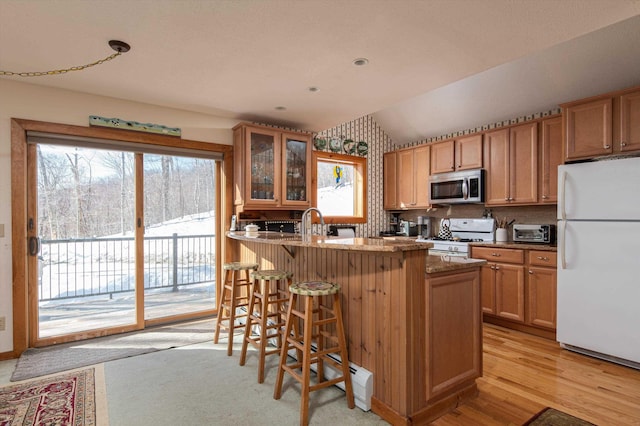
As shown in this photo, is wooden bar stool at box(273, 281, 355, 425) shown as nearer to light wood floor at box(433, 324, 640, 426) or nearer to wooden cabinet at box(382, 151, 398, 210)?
light wood floor at box(433, 324, 640, 426)

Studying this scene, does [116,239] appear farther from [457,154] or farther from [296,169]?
[457,154]

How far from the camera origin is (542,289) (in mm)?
3279

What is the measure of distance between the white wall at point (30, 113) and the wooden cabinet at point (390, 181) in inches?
133

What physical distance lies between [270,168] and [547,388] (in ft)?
10.7

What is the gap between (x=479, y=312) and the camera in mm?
2207

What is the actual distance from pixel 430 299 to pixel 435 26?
5.42 feet

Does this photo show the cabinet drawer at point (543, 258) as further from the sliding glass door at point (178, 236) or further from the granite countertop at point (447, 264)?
the sliding glass door at point (178, 236)

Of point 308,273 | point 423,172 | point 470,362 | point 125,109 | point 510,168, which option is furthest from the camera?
point 423,172

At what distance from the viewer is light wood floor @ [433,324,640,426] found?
6.45 ft

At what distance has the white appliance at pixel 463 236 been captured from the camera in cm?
399

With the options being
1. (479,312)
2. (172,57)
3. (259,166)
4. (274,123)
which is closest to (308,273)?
(479,312)

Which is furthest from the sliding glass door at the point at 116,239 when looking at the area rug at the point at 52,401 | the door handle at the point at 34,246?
the area rug at the point at 52,401

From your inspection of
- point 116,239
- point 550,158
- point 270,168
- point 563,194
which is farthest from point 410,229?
point 116,239

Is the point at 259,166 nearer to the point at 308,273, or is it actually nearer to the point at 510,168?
the point at 308,273
